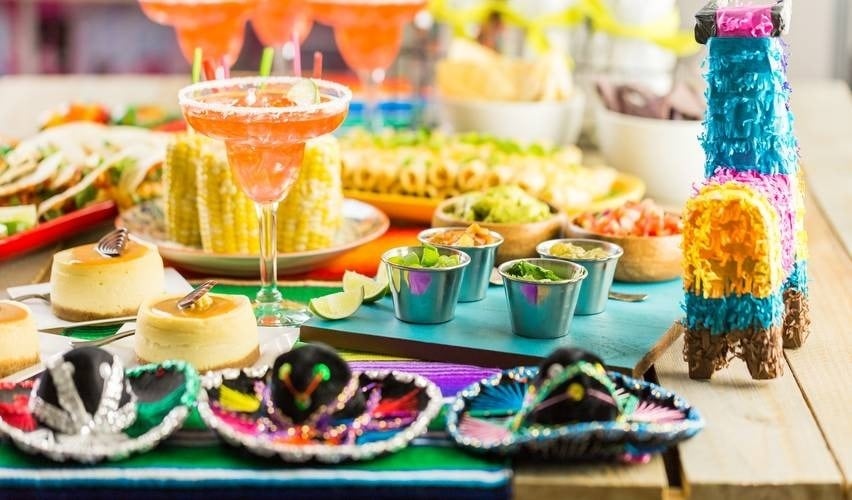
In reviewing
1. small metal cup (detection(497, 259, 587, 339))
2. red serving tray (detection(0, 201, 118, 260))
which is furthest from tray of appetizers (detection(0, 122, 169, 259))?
small metal cup (detection(497, 259, 587, 339))

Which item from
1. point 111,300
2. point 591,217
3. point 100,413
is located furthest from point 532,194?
point 100,413

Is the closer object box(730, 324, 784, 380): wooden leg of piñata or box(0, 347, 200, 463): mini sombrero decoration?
box(0, 347, 200, 463): mini sombrero decoration

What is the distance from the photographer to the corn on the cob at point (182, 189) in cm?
Result: 200

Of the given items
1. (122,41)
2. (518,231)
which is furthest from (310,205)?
(122,41)

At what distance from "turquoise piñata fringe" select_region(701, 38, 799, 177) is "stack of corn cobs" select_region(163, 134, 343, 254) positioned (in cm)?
75

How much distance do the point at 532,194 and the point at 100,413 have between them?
115cm

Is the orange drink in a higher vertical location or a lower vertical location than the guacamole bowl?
higher

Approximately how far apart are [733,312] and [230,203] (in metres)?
0.90

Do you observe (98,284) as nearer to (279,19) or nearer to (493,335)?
(493,335)

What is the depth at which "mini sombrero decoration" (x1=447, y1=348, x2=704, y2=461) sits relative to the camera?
1171 millimetres

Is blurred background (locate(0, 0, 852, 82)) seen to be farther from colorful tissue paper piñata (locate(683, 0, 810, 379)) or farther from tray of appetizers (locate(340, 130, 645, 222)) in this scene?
colorful tissue paper piñata (locate(683, 0, 810, 379))

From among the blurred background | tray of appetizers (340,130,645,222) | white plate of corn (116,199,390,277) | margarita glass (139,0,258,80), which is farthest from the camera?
the blurred background

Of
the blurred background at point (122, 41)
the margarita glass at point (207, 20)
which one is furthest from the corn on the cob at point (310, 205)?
the blurred background at point (122, 41)

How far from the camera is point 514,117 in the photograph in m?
2.83
